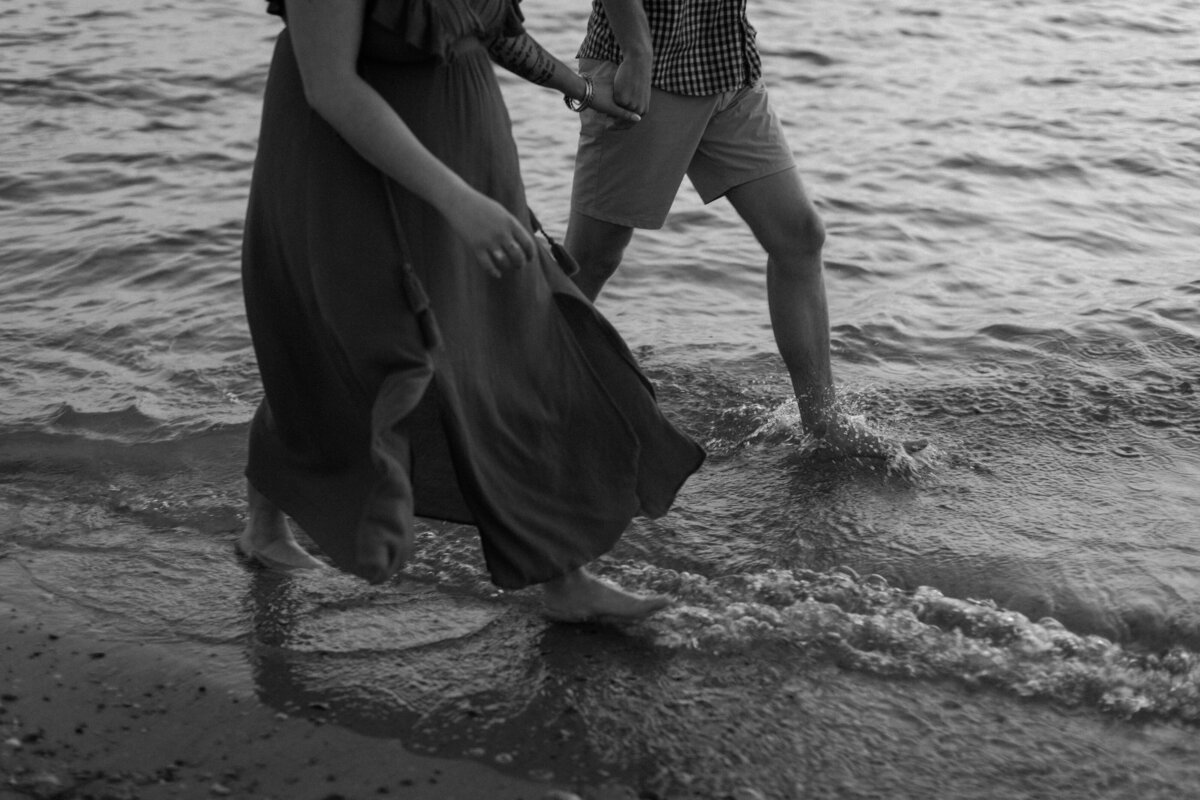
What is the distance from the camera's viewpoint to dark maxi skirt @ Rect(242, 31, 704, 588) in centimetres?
Answer: 280

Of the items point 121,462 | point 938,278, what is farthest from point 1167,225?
point 121,462

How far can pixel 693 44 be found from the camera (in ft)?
12.6

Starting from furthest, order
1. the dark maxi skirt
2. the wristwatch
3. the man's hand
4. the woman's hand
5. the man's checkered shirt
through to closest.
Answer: the man's checkered shirt → the man's hand → the wristwatch → the dark maxi skirt → the woman's hand

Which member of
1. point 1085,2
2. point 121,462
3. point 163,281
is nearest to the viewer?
point 121,462

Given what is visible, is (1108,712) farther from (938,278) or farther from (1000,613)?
(938,278)

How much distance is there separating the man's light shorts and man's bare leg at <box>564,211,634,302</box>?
0.14ft

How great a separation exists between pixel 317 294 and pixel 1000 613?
1646 mm

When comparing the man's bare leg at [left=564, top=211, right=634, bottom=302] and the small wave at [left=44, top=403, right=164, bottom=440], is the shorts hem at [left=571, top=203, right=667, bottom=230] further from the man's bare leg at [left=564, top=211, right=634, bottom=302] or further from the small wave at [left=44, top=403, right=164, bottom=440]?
the small wave at [left=44, top=403, right=164, bottom=440]

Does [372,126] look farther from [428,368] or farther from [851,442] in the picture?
[851,442]

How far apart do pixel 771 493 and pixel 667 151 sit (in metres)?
0.96

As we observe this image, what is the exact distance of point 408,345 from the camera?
280cm

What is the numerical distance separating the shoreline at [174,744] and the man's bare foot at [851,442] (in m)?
1.77

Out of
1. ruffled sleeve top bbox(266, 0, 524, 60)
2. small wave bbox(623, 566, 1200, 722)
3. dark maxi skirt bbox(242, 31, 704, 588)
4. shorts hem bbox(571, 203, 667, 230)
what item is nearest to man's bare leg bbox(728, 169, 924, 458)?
shorts hem bbox(571, 203, 667, 230)

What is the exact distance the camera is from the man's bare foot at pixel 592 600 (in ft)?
10.5
